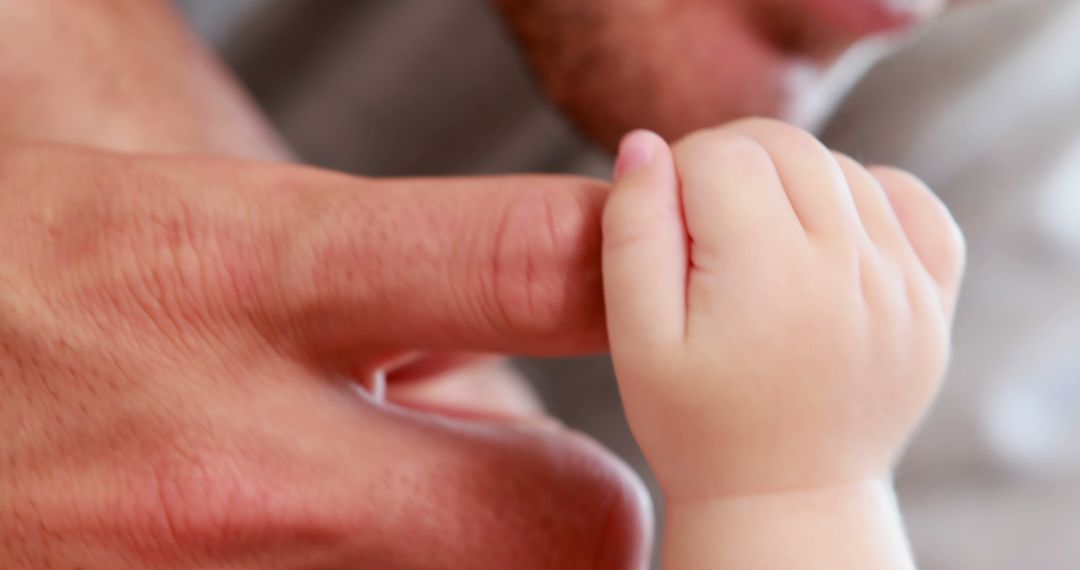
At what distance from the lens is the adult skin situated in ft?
1.45

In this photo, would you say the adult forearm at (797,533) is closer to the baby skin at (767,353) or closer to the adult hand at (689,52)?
the baby skin at (767,353)

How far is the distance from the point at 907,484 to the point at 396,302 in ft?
2.79

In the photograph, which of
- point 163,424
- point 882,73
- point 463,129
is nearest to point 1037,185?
point 882,73

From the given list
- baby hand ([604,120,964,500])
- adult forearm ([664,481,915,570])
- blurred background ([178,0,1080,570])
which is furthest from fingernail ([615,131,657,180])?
blurred background ([178,0,1080,570])

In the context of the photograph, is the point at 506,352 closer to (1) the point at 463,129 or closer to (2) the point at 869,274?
(2) the point at 869,274

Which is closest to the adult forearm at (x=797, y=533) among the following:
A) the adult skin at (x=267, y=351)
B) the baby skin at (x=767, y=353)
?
the baby skin at (x=767, y=353)

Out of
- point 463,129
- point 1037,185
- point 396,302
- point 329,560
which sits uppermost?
point 463,129

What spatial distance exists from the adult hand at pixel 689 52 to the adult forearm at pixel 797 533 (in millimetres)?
556

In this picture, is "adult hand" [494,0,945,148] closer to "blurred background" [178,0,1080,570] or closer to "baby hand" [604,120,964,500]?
"blurred background" [178,0,1080,570]

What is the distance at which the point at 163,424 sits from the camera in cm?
47

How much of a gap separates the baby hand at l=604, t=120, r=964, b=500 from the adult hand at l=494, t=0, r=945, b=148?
18.8 inches

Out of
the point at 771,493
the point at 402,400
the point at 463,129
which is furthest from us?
the point at 463,129

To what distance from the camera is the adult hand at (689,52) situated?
869mm

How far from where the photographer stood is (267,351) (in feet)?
1.54
